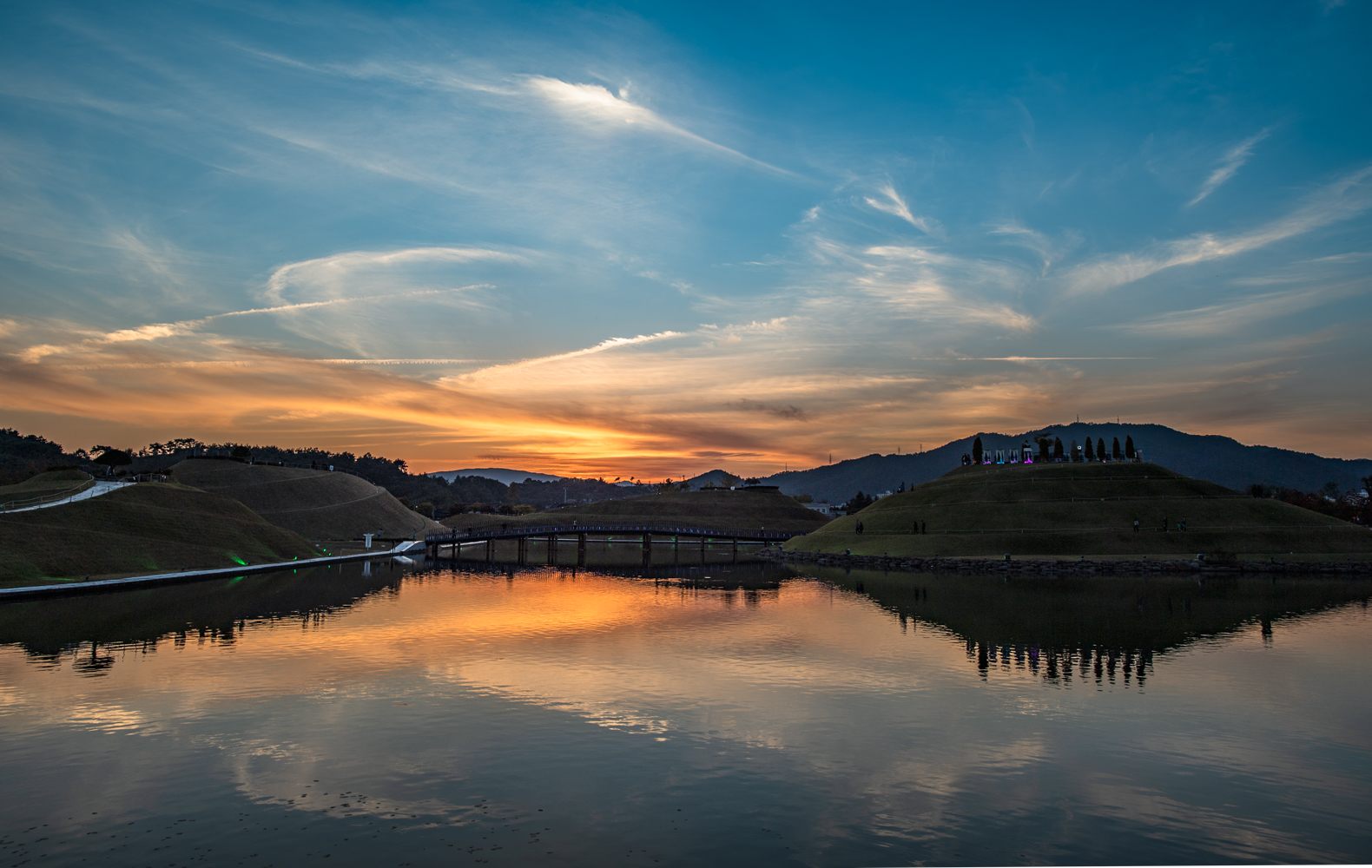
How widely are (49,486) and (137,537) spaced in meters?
35.3

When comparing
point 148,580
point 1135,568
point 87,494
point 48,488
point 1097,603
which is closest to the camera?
point 1097,603

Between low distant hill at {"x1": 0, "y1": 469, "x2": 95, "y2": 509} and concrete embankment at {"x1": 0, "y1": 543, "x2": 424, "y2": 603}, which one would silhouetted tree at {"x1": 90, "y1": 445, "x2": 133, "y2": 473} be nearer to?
low distant hill at {"x1": 0, "y1": 469, "x2": 95, "y2": 509}

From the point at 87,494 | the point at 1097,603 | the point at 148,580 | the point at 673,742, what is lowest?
the point at 1097,603

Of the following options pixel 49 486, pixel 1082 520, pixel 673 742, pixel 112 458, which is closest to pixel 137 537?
pixel 49 486

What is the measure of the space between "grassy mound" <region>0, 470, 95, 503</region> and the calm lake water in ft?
206

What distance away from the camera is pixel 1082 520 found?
135125 millimetres

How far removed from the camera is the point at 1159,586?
9575 cm

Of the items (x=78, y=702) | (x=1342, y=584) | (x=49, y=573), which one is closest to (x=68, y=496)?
(x=49, y=573)

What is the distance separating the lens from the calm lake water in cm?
2120

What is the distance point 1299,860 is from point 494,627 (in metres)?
51.5

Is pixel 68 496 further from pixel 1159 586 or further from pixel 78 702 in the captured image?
pixel 1159 586

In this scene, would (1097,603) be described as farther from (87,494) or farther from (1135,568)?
(87,494)

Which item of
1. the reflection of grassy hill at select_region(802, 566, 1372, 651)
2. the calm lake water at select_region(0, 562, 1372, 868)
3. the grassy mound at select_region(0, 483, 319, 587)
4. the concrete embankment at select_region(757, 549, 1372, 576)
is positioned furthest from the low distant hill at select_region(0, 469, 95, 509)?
the concrete embankment at select_region(757, 549, 1372, 576)

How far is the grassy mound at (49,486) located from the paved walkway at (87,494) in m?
1.43
